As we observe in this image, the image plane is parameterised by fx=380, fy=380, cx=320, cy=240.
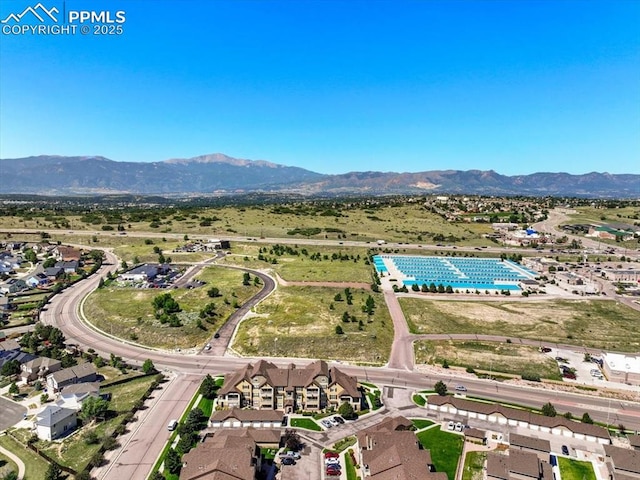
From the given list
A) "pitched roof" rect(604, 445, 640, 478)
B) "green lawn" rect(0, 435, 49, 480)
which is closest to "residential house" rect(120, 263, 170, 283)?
"green lawn" rect(0, 435, 49, 480)

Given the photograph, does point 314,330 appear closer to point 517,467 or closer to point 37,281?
point 517,467

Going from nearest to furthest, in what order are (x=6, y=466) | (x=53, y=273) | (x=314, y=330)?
(x=6, y=466), (x=314, y=330), (x=53, y=273)

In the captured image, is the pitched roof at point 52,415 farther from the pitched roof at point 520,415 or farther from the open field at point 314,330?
the pitched roof at point 520,415

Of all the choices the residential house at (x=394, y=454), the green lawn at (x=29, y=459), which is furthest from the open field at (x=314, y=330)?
the green lawn at (x=29, y=459)

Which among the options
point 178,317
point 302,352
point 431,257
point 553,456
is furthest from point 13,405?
point 431,257

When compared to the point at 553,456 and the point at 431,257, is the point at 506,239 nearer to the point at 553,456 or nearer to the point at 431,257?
the point at 431,257

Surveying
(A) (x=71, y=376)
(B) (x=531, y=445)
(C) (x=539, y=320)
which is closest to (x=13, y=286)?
(A) (x=71, y=376)

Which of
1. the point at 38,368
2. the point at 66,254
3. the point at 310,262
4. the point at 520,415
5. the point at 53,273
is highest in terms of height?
the point at 66,254
